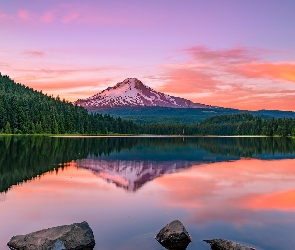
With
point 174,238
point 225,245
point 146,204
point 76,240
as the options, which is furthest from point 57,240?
point 146,204

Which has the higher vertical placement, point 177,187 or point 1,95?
point 1,95

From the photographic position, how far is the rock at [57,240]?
1694 cm

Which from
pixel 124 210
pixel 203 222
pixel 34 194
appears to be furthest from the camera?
pixel 34 194

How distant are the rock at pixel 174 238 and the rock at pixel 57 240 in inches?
131

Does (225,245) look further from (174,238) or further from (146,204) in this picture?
(146,204)

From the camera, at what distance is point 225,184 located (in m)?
37.2

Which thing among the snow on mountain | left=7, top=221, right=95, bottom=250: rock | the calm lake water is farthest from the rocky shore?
the snow on mountain

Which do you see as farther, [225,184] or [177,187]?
[225,184]

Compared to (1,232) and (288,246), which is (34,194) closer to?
(1,232)

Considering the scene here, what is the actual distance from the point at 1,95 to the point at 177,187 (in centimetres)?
16449

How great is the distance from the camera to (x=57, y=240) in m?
17.1

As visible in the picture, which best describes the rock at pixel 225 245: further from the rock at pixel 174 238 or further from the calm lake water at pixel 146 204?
the rock at pixel 174 238

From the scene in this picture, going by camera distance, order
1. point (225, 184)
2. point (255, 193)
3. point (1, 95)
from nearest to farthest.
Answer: point (255, 193), point (225, 184), point (1, 95)

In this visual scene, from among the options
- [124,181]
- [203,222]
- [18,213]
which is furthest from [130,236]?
[124,181]
